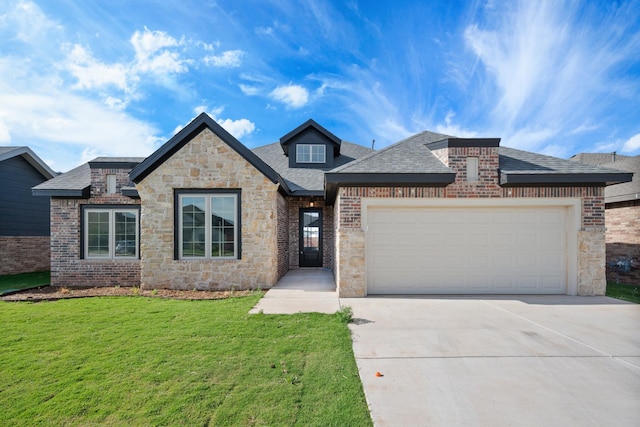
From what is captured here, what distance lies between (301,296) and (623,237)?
11030 mm

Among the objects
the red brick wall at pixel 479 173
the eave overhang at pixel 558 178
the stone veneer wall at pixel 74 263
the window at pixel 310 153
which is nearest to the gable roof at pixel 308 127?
the window at pixel 310 153

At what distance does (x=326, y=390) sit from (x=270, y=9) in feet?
32.3

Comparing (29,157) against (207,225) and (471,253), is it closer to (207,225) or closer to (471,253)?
(207,225)

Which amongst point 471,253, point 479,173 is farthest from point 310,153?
point 471,253

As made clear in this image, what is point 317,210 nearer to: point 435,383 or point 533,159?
point 533,159

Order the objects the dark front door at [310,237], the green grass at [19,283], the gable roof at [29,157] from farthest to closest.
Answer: the gable roof at [29,157]
the dark front door at [310,237]
the green grass at [19,283]

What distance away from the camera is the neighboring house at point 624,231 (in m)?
9.27

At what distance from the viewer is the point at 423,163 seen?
7.56 m

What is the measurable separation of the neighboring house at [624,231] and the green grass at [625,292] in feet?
2.27

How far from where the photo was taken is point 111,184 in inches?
371

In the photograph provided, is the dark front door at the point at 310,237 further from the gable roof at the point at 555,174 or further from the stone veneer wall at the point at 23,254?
the stone veneer wall at the point at 23,254

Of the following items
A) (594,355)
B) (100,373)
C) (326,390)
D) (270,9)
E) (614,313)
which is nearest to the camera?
(326,390)

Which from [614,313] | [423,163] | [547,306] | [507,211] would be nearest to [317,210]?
[423,163]

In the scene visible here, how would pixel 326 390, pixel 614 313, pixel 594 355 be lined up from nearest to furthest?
pixel 326 390, pixel 594 355, pixel 614 313
